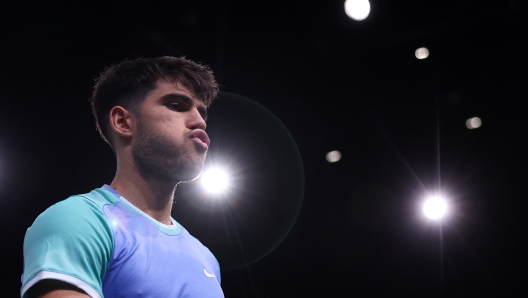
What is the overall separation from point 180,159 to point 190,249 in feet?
1.13

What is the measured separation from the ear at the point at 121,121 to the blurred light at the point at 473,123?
4.25 metres

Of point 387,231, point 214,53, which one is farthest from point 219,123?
point 387,231

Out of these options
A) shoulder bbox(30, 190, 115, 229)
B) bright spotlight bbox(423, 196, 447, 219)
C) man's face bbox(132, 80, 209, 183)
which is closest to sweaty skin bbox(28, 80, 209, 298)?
man's face bbox(132, 80, 209, 183)

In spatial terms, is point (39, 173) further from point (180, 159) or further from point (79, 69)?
point (180, 159)

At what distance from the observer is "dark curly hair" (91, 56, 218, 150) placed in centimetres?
174

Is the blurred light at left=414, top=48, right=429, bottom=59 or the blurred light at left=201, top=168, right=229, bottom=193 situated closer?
the blurred light at left=414, top=48, right=429, bottom=59

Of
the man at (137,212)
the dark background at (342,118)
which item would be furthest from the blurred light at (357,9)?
the man at (137,212)

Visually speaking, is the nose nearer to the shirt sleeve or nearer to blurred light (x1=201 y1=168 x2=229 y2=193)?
the shirt sleeve

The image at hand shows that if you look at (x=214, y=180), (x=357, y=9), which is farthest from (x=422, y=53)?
(x=214, y=180)

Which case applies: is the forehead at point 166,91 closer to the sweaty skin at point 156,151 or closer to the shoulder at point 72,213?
the sweaty skin at point 156,151

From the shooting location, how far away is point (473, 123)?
4.71m

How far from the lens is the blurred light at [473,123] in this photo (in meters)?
4.68

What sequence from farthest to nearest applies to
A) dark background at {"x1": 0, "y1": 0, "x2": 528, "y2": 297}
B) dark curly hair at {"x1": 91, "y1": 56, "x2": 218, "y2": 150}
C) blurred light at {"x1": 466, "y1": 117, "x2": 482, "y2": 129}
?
1. blurred light at {"x1": 466, "y1": 117, "x2": 482, "y2": 129}
2. dark background at {"x1": 0, "y1": 0, "x2": 528, "y2": 297}
3. dark curly hair at {"x1": 91, "y1": 56, "x2": 218, "y2": 150}

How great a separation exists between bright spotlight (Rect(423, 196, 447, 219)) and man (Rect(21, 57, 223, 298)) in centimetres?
415
